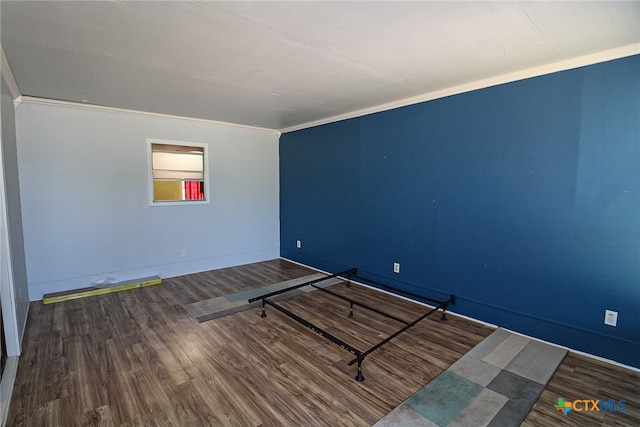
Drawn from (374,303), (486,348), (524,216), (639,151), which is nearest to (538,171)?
(524,216)

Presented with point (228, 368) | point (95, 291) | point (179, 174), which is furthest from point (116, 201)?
point (228, 368)

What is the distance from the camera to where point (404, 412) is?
190 centimetres

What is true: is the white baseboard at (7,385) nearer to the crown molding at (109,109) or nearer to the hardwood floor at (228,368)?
the hardwood floor at (228,368)

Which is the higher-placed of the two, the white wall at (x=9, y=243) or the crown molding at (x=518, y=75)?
the crown molding at (x=518, y=75)

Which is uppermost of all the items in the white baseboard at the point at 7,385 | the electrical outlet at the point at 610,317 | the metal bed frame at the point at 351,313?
the electrical outlet at the point at 610,317

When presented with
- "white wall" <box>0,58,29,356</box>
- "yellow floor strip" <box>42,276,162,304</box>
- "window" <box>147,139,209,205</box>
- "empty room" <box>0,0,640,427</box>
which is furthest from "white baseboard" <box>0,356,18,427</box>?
"window" <box>147,139,209,205</box>

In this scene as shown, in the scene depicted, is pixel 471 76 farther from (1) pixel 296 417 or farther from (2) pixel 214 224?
(2) pixel 214 224

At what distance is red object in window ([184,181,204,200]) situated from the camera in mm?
4852

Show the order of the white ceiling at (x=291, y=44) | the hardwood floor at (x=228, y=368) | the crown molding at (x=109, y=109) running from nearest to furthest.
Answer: the white ceiling at (x=291, y=44)
the hardwood floor at (x=228, y=368)
the crown molding at (x=109, y=109)

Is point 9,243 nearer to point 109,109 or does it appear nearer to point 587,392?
point 109,109

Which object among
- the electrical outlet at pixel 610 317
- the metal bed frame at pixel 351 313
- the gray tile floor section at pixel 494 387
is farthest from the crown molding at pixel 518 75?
the gray tile floor section at pixel 494 387

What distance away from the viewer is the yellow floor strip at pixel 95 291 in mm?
3602

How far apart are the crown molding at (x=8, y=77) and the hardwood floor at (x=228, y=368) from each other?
2.34m

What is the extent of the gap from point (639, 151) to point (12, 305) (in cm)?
498
